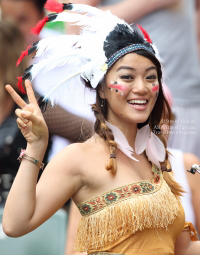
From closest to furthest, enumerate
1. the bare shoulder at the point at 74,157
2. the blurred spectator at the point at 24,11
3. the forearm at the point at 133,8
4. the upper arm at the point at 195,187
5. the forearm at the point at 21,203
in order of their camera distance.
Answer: the forearm at the point at 21,203
the bare shoulder at the point at 74,157
the upper arm at the point at 195,187
the forearm at the point at 133,8
the blurred spectator at the point at 24,11

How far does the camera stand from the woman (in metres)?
1.76

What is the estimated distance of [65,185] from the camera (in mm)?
1835

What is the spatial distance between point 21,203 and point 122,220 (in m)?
0.47

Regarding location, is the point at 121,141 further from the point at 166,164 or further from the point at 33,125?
the point at 33,125

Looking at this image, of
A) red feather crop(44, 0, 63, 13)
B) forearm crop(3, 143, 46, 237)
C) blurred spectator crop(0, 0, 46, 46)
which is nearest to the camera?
forearm crop(3, 143, 46, 237)

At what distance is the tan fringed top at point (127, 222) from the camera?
1890mm

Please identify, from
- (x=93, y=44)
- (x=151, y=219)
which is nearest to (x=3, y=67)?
(x=93, y=44)

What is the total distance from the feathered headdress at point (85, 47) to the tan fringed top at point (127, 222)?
1.80 ft

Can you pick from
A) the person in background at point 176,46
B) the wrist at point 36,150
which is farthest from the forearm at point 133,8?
the wrist at point 36,150

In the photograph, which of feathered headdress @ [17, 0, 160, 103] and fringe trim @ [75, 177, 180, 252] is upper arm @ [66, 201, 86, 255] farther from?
feathered headdress @ [17, 0, 160, 103]

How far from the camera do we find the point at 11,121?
3166 millimetres

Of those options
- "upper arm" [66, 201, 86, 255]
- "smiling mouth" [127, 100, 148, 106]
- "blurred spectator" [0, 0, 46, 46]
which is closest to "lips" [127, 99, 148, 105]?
"smiling mouth" [127, 100, 148, 106]

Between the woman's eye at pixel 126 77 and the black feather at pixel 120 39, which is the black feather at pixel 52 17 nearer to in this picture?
the black feather at pixel 120 39

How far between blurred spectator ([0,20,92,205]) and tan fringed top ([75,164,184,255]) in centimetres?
102
